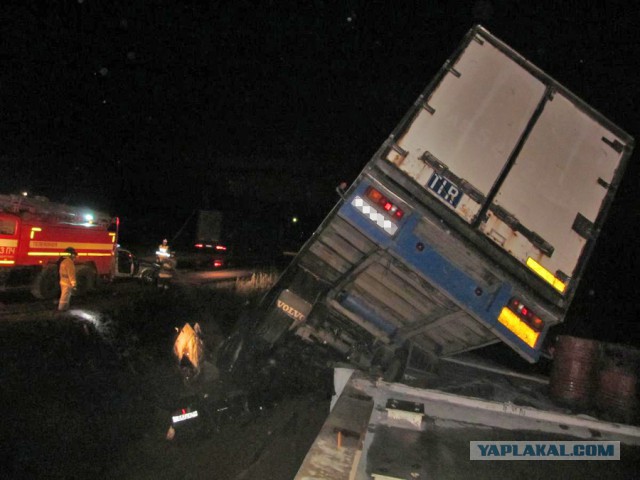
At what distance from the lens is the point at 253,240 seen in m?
38.2

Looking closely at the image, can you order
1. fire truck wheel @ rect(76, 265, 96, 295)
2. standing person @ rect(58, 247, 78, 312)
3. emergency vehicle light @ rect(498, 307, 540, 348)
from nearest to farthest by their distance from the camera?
emergency vehicle light @ rect(498, 307, 540, 348), standing person @ rect(58, 247, 78, 312), fire truck wheel @ rect(76, 265, 96, 295)

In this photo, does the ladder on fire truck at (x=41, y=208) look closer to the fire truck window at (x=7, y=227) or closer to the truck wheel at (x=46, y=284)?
the fire truck window at (x=7, y=227)

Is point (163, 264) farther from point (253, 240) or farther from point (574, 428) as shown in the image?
point (253, 240)

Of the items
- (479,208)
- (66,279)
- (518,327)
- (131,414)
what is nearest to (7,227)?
(66,279)

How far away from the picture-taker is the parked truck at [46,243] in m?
11.1

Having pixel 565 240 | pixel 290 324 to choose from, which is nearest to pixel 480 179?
pixel 565 240

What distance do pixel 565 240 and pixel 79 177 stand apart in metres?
44.4

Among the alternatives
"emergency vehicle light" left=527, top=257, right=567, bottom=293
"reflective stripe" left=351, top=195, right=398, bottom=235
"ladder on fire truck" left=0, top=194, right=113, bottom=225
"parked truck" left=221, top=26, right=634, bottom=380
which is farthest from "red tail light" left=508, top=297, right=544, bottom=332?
"ladder on fire truck" left=0, top=194, right=113, bottom=225

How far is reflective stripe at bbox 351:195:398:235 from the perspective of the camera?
409 cm

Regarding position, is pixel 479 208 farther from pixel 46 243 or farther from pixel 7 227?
pixel 46 243

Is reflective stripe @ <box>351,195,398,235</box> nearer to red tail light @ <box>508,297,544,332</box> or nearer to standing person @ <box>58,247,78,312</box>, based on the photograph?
red tail light @ <box>508,297,544,332</box>

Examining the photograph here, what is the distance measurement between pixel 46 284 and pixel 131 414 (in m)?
7.88

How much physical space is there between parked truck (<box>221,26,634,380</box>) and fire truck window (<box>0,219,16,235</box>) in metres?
8.52

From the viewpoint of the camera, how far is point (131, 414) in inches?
215
